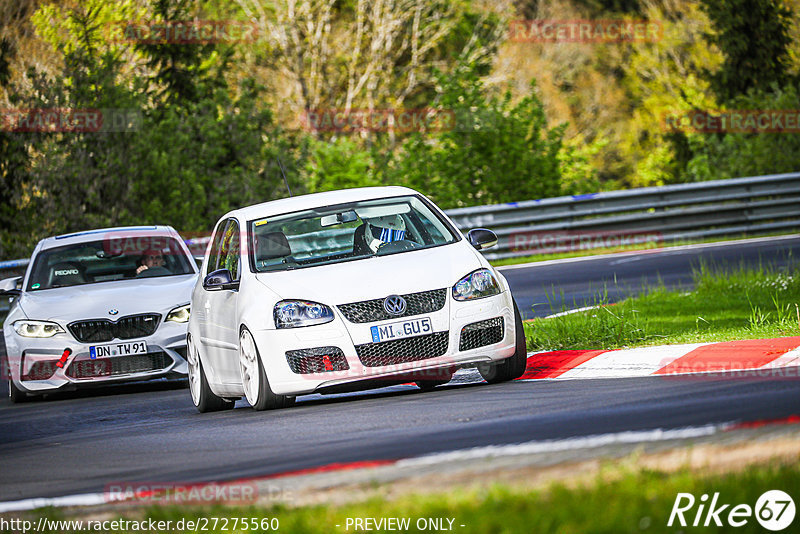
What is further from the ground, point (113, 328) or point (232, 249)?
point (232, 249)

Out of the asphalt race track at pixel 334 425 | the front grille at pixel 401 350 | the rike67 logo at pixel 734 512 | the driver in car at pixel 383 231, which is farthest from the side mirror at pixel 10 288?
the rike67 logo at pixel 734 512

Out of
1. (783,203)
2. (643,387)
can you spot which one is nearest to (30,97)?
(783,203)

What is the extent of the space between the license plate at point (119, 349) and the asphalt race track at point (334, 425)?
70 centimetres

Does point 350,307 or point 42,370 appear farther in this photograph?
point 42,370

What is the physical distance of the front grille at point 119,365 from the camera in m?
12.1

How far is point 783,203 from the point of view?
926 inches

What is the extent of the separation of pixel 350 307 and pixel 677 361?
2283mm

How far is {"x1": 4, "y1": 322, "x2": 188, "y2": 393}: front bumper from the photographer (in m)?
12.1

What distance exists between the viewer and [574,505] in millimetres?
4449

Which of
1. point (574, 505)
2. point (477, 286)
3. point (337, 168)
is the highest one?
point (574, 505)

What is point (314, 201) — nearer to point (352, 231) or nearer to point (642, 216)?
point (352, 231)

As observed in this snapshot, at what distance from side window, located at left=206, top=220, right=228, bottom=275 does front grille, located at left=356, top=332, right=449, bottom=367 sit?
7.90 ft

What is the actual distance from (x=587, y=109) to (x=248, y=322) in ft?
174

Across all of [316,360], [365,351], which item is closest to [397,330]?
[365,351]
